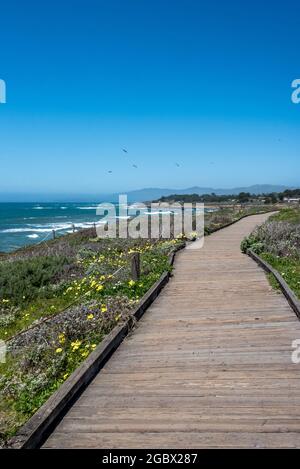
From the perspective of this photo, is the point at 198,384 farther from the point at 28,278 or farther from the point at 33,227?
the point at 33,227

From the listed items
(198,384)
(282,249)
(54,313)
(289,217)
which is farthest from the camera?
(289,217)

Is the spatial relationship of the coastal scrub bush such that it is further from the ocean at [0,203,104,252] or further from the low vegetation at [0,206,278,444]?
the ocean at [0,203,104,252]

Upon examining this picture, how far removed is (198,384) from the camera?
5.43 metres

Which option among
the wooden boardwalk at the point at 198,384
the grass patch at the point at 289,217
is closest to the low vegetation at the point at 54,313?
the wooden boardwalk at the point at 198,384

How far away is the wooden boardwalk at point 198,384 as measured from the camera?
14.1ft

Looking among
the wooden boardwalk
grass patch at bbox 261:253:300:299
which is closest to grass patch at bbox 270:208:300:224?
grass patch at bbox 261:253:300:299

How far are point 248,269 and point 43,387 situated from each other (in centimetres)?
884

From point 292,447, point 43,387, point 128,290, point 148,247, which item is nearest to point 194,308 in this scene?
point 128,290

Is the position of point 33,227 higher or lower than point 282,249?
lower

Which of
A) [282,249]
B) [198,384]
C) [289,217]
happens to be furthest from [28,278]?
[289,217]

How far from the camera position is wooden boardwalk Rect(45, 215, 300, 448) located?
4293 millimetres
